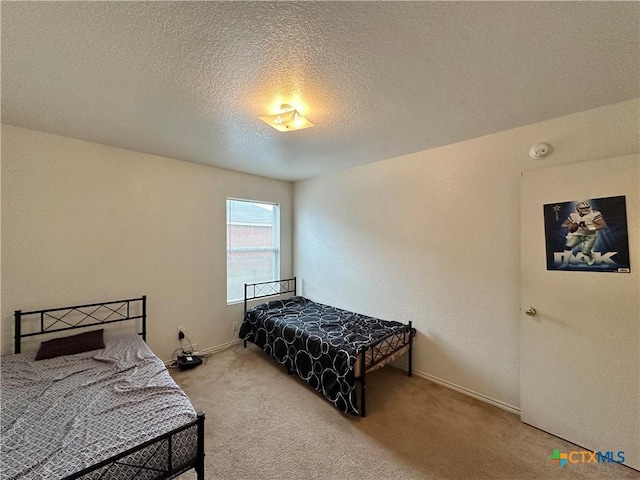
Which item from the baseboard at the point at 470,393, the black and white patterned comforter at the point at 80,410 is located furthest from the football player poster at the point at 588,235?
the black and white patterned comforter at the point at 80,410

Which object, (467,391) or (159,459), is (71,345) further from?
(467,391)

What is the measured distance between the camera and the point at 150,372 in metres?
1.85

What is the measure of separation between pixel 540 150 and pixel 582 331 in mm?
1418

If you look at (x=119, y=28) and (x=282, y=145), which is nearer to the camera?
(x=119, y=28)

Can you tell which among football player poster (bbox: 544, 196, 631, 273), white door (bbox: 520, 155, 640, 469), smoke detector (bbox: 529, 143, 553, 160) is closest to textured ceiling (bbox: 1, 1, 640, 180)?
smoke detector (bbox: 529, 143, 553, 160)

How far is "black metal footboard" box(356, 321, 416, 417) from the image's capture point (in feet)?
7.11

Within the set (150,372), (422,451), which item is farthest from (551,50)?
(150,372)

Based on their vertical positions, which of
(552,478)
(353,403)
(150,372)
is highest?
(150,372)

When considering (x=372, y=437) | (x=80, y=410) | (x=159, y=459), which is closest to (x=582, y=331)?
(x=372, y=437)

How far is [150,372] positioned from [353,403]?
1.58 metres

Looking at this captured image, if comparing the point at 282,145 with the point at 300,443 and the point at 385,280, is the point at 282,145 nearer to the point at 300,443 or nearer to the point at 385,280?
the point at 385,280

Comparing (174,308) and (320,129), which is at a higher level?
(320,129)

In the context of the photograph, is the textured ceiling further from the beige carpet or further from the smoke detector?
the beige carpet

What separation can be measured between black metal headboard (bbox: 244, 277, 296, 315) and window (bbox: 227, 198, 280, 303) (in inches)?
3.0
